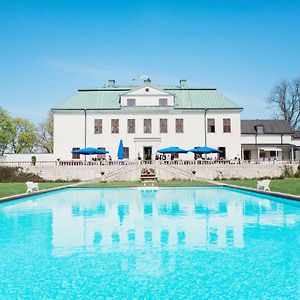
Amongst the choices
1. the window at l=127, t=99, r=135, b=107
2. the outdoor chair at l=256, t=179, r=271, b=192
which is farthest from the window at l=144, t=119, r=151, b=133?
the outdoor chair at l=256, t=179, r=271, b=192

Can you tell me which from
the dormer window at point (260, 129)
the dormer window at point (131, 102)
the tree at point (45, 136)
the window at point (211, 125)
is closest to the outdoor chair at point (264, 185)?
the window at point (211, 125)

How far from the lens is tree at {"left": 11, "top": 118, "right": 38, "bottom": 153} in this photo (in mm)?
62628

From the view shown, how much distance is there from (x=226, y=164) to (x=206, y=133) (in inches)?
271

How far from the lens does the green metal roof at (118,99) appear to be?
41.1 metres

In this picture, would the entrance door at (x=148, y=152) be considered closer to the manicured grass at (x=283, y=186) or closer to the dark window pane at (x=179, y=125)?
the dark window pane at (x=179, y=125)

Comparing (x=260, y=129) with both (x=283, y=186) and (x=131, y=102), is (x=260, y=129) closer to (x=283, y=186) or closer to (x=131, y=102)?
(x=131, y=102)

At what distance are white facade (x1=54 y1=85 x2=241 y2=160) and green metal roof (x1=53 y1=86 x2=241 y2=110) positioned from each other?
2.29 ft

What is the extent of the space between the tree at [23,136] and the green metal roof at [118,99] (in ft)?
76.3

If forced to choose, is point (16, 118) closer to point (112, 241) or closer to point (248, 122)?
point (248, 122)

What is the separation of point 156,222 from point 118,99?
106 feet

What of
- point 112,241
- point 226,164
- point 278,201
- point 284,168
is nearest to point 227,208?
point 278,201

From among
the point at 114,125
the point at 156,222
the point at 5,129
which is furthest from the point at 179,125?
the point at 5,129

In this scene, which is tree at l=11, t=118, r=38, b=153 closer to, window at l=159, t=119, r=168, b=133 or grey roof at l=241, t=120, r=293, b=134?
window at l=159, t=119, r=168, b=133

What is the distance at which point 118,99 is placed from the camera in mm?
42250
